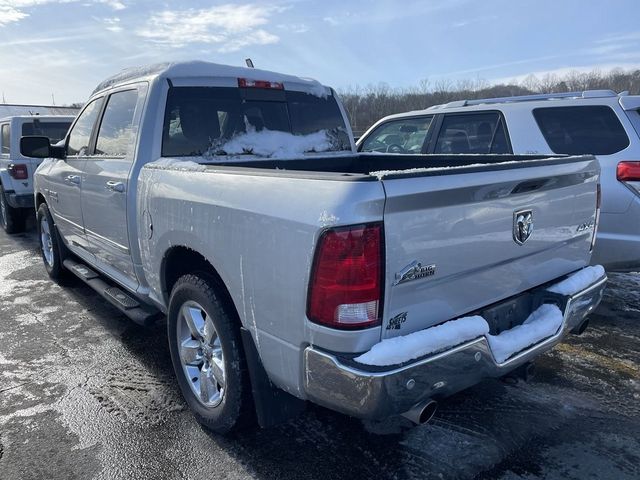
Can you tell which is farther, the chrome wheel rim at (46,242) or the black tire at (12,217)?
the black tire at (12,217)

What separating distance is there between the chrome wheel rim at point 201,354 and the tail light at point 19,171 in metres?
→ 6.95

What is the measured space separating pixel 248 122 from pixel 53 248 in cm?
313

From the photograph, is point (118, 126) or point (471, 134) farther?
point (471, 134)

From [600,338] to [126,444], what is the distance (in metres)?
3.69

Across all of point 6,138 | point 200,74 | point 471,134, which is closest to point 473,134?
point 471,134

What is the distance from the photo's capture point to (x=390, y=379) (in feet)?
6.29

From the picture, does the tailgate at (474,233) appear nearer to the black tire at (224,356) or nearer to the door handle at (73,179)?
the black tire at (224,356)

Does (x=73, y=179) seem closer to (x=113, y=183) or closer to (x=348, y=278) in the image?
(x=113, y=183)

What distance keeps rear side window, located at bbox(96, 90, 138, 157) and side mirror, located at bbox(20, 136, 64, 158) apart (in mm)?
907

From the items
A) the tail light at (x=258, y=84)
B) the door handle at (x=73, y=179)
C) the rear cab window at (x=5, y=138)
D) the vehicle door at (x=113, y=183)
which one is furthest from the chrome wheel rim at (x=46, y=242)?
the rear cab window at (x=5, y=138)

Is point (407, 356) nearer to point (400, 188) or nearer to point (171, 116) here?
point (400, 188)

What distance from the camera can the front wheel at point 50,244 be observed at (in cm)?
554

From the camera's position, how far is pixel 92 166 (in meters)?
4.07

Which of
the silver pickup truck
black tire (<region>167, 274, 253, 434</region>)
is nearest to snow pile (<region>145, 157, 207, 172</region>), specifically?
the silver pickup truck
